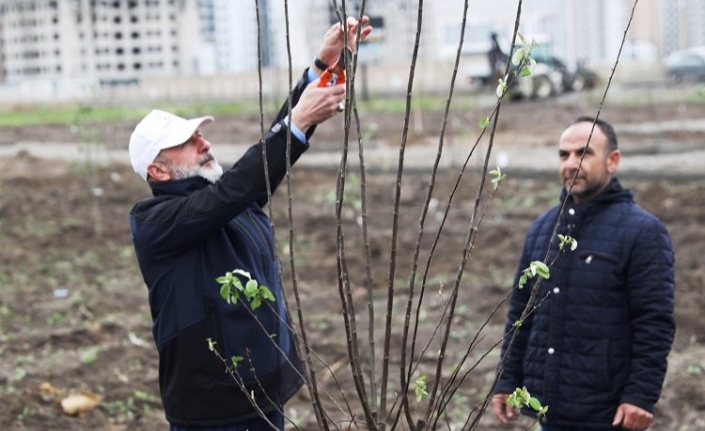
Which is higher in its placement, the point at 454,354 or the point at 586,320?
the point at 586,320

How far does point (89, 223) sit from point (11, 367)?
19.7ft

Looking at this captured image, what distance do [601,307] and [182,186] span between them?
1538 mm

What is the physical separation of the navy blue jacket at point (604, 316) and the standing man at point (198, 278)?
0.98 meters

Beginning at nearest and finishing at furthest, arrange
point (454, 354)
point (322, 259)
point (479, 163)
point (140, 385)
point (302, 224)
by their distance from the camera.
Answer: point (140, 385) → point (454, 354) → point (322, 259) → point (302, 224) → point (479, 163)

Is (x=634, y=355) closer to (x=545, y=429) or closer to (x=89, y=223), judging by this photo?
(x=545, y=429)

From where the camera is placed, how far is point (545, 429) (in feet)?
12.6

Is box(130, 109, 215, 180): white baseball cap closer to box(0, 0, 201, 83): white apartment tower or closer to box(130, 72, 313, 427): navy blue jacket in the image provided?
box(130, 72, 313, 427): navy blue jacket

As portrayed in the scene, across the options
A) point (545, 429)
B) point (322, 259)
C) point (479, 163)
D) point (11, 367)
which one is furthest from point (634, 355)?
point (479, 163)

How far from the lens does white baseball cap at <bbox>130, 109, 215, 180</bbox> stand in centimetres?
322

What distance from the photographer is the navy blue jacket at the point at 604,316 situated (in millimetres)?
3574

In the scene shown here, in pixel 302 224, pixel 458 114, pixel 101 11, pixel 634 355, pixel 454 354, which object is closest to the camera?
pixel 634 355

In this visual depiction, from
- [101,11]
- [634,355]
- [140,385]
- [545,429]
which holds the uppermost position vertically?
[634,355]

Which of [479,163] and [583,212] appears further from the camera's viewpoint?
[479,163]

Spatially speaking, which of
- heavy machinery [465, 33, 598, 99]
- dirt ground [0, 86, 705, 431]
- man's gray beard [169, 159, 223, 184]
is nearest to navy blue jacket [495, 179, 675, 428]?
dirt ground [0, 86, 705, 431]
